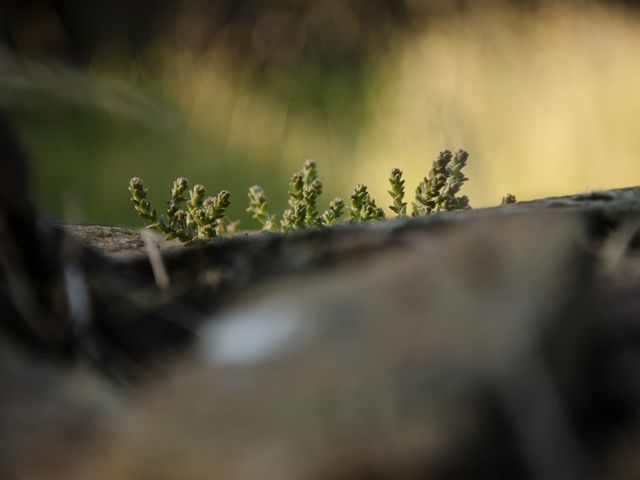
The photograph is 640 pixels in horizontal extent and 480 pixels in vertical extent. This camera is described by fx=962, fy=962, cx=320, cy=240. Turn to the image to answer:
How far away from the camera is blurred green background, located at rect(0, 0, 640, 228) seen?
5277 millimetres

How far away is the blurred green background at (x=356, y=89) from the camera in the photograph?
5.28m

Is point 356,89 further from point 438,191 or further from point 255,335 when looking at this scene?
point 255,335

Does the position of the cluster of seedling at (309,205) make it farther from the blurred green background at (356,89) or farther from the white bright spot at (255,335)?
the blurred green background at (356,89)

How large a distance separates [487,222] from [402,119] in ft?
14.4

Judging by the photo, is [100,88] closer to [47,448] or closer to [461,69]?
[47,448]

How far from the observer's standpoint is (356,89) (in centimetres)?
548

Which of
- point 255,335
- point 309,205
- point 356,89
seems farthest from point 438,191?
point 356,89

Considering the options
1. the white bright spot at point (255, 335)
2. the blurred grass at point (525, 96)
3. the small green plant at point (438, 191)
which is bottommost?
the white bright spot at point (255, 335)

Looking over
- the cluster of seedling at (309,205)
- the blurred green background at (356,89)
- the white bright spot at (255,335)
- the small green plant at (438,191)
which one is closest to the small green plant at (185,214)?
the cluster of seedling at (309,205)

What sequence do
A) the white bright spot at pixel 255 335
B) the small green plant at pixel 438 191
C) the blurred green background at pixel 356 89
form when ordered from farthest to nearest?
the blurred green background at pixel 356 89 < the small green plant at pixel 438 191 < the white bright spot at pixel 255 335

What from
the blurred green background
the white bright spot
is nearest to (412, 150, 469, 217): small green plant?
the white bright spot

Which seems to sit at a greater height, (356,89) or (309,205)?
(356,89)

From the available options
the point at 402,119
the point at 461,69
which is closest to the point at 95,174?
the point at 402,119

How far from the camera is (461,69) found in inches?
216
